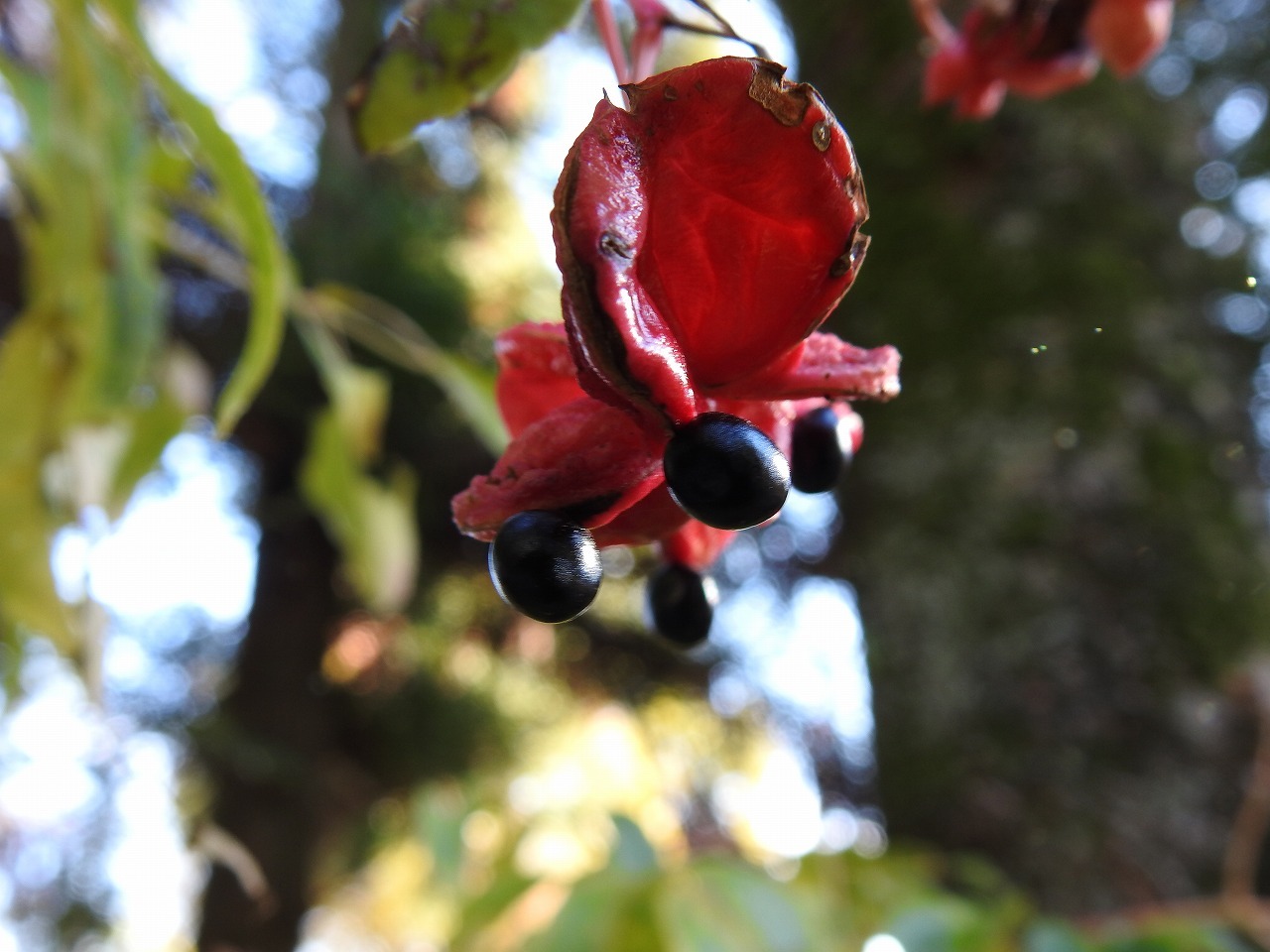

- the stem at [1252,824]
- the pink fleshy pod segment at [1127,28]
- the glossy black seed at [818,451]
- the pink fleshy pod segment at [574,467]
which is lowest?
the stem at [1252,824]

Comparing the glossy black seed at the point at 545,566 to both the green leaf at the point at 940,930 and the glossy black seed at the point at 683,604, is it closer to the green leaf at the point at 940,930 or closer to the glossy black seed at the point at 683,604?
the glossy black seed at the point at 683,604

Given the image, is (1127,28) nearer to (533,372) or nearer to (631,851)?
(533,372)

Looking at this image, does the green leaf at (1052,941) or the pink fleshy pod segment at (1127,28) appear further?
the green leaf at (1052,941)

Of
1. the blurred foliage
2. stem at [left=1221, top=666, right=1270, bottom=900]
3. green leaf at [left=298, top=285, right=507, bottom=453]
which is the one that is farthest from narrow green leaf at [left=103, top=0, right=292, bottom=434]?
stem at [left=1221, top=666, right=1270, bottom=900]

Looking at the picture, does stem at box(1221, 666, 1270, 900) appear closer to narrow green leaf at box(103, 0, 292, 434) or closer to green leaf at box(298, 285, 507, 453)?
green leaf at box(298, 285, 507, 453)

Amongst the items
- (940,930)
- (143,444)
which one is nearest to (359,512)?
(143,444)

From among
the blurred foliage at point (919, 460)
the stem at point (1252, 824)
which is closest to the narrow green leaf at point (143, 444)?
the blurred foliage at point (919, 460)

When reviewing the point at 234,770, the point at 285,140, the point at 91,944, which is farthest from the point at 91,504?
the point at 91,944
